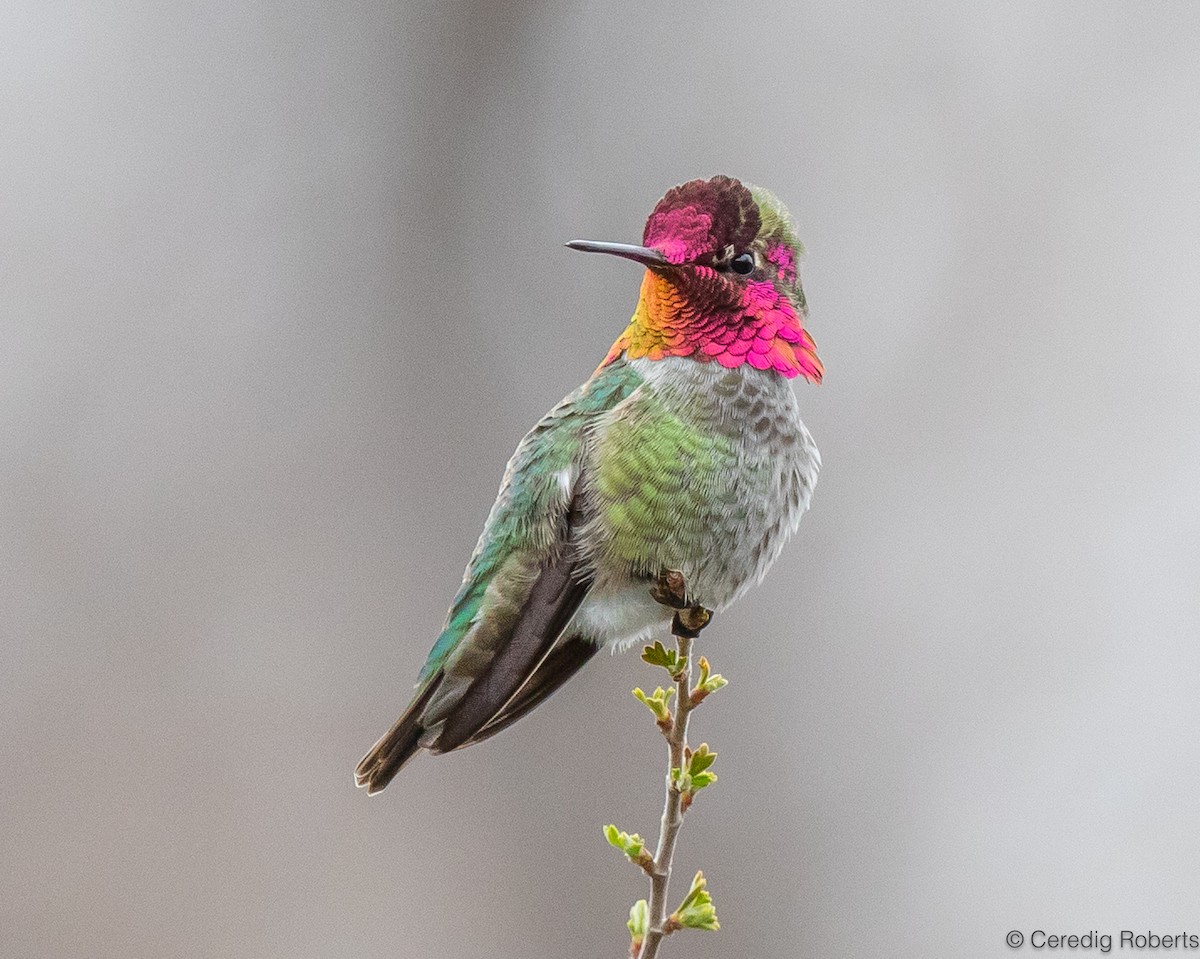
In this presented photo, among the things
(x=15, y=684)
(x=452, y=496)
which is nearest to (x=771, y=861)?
(x=452, y=496)

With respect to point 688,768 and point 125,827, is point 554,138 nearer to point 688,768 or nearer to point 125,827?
point 125,827

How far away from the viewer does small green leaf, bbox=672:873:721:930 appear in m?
1.72

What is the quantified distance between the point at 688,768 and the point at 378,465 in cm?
427

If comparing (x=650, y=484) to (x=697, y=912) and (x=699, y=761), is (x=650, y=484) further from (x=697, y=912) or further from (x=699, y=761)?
(x=697, y=912)

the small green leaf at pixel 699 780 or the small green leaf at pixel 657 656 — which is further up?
the small green leaf at pixel 657 656

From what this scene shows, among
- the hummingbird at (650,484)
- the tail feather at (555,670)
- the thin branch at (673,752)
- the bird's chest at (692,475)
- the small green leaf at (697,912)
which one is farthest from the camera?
the tail feather at (555,670)

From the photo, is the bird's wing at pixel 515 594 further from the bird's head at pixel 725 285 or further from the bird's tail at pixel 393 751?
the bird's head at pixel 725 285

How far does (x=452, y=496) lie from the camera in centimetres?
563

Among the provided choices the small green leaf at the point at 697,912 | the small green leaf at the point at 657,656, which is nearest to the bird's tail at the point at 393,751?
the small green leaf at the point at 657,656

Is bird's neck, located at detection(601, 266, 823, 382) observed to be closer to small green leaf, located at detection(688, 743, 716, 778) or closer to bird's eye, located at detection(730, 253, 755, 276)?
bird's eye, located at detection(730, 253, 755, 276)

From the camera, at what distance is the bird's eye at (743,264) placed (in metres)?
2.00

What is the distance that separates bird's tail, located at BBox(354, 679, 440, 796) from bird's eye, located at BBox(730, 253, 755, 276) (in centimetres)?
93

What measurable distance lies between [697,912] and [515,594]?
66 cm

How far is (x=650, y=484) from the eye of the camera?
212cm
